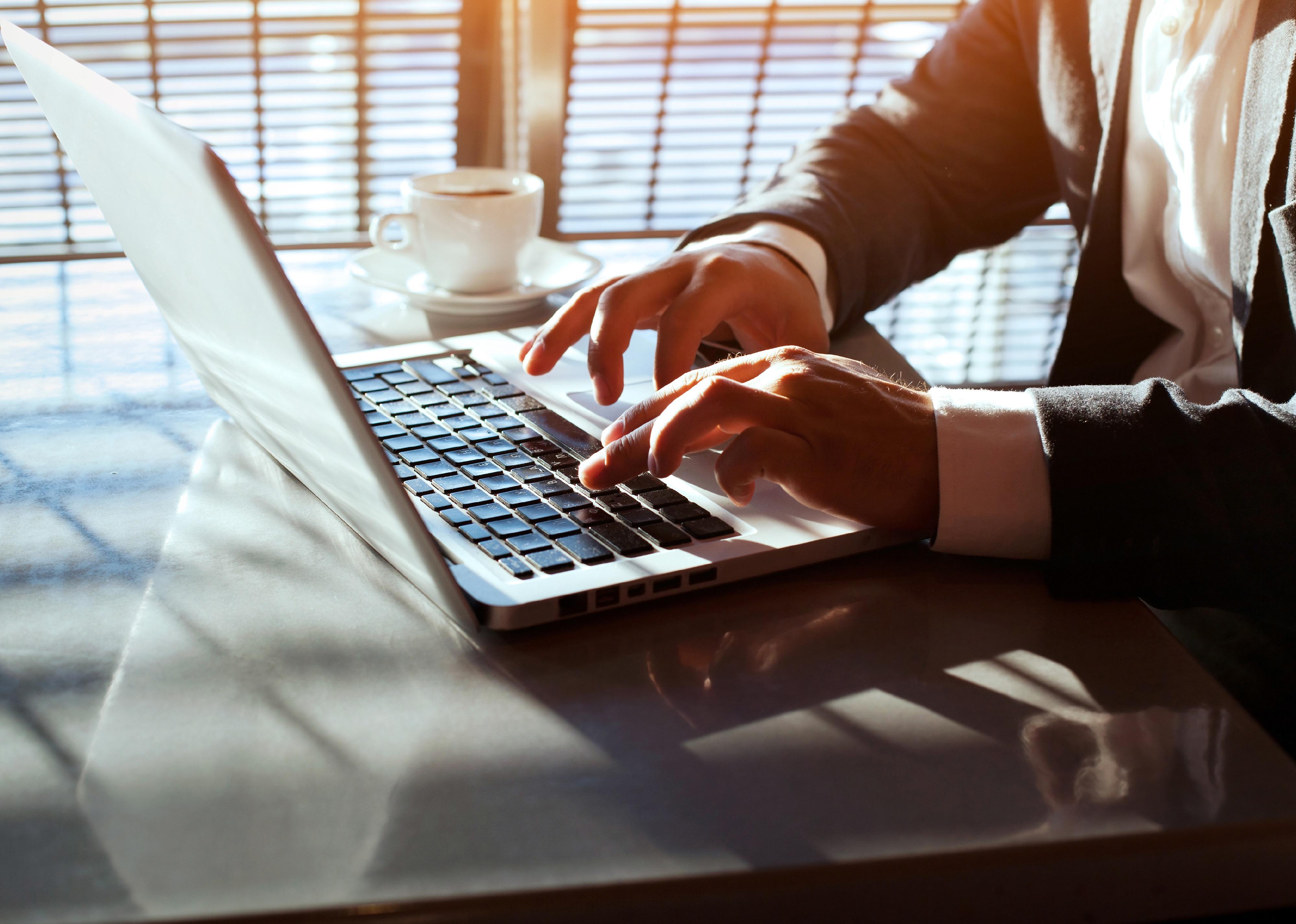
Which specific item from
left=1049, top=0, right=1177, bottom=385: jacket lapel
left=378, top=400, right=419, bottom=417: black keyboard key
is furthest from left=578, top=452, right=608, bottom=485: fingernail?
left=1049, top=0, right=1177, bottom=385: jacket lapel

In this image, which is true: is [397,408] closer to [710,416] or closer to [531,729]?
[710,416]

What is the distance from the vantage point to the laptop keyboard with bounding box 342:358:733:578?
633mm

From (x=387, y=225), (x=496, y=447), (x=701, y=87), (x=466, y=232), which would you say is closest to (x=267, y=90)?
(x=701, y=87)

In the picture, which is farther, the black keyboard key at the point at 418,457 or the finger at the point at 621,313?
the finger at the point at 621,313

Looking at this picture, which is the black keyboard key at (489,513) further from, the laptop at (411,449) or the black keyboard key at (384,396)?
the black keyboard key at (384,396)

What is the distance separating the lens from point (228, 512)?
2.39 ft

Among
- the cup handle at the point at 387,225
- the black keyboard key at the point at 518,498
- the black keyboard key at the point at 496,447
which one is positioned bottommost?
the black keyboard key at the point at 518,498

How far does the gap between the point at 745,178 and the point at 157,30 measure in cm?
125

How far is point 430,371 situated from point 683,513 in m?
0.34

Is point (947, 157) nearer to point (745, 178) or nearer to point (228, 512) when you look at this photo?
point (228, 512)

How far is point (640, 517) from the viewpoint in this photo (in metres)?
0.67

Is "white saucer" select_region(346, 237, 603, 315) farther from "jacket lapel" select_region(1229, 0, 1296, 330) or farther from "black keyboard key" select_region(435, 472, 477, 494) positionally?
"jacket lapel" select_region(1229, 0, 1296, 330)

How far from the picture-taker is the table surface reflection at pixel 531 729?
437mm

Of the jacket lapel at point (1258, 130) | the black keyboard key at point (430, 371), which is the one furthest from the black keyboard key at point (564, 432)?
the jacket lapel at point (1258, 130)
